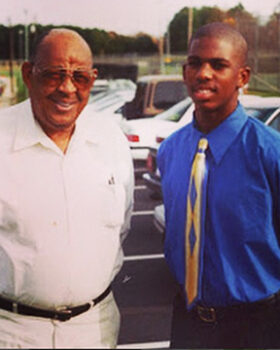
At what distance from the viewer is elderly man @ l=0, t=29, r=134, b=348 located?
86.2 inches

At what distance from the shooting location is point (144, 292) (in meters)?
6.09

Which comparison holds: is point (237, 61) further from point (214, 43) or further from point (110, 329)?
point (110, 329)

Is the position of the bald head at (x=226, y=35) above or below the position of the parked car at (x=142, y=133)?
above

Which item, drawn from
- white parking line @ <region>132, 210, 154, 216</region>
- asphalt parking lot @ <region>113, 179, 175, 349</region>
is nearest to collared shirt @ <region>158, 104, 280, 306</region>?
asphalt parking lot @ <region>113, 179, 175, 349</region>

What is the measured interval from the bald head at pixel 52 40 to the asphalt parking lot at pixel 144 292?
2.72 metres

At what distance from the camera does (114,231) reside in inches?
91.5

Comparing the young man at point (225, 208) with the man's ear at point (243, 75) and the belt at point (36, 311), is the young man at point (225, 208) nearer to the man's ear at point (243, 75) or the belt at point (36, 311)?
the man's ear at point (243, 75)

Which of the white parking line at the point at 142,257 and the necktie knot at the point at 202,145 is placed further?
the white parking line at the point at 142,257

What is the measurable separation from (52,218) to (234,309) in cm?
67

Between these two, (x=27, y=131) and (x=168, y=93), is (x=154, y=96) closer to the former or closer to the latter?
(x=168, y=93)

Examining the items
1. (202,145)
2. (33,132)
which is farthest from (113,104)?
(33,132)

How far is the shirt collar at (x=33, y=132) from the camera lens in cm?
224

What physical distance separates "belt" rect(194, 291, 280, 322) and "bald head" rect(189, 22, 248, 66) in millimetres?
770

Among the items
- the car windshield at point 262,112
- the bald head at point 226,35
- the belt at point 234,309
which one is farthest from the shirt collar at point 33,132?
the car windshield at point 262,112
